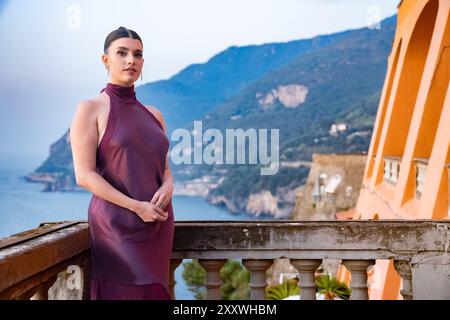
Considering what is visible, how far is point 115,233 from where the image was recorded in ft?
10.3

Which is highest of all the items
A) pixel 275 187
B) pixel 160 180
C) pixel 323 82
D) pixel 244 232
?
pixel 323 82

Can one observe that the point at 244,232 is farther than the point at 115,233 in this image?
Yes

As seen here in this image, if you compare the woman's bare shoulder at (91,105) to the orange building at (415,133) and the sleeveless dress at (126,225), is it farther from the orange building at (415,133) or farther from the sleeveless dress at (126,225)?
the orange building at (415,133)

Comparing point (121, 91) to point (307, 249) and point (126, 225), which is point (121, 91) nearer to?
point (126, 225)

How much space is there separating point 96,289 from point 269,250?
1.18 m

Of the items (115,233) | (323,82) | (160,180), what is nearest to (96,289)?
(115,233)

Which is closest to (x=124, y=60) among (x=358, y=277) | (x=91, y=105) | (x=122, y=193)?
(x=91, y=105)

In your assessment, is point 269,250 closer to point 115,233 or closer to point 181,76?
point 115,233

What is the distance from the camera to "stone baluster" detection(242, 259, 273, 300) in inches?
153

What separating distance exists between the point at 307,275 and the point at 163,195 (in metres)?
1.21

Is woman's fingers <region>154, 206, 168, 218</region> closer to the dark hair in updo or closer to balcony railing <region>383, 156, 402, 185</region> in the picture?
the dark hair in updo

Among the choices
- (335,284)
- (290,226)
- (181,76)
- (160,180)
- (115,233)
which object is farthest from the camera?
(181,76)

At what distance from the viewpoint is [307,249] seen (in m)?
3.89

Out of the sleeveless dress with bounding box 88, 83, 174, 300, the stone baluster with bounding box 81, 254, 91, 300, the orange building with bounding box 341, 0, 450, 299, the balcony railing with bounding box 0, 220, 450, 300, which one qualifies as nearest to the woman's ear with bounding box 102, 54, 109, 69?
the sleeveless dress with bounding box 88, 83, 174, 300
